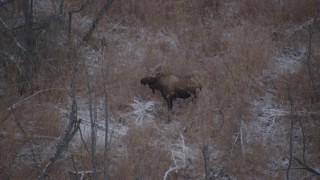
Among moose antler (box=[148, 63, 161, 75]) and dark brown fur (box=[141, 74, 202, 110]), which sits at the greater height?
moose antler (box=[148, 63, 161, 75])

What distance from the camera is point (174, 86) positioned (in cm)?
583

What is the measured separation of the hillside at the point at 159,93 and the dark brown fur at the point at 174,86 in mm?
128

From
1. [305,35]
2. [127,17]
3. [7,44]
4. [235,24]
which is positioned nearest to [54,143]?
[7,44]

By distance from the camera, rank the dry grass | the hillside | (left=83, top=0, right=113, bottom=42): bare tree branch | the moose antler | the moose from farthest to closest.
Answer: the dry grass, (left=83, top=0, right=113, bottom=42): bare tree branch, the moose antler, the moose, the hillside

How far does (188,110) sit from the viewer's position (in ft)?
19.0

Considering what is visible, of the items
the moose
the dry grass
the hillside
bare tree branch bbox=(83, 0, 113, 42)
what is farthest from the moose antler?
the dry grass

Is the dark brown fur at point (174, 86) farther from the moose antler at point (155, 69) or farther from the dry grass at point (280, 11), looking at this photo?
the dry grass at point (280, 11)

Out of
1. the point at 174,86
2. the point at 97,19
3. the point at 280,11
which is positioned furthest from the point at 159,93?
the point at 280,11

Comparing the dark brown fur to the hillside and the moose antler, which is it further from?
the moose antler

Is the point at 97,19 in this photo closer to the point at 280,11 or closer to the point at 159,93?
the point at 159,93

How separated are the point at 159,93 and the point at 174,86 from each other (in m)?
0.33

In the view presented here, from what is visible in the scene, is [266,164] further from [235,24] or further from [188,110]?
[235,24]

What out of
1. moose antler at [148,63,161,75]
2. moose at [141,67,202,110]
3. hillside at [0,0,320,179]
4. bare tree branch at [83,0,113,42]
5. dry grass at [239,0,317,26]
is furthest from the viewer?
dry grass at [239,0,317,26]

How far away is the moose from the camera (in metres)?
5.82
